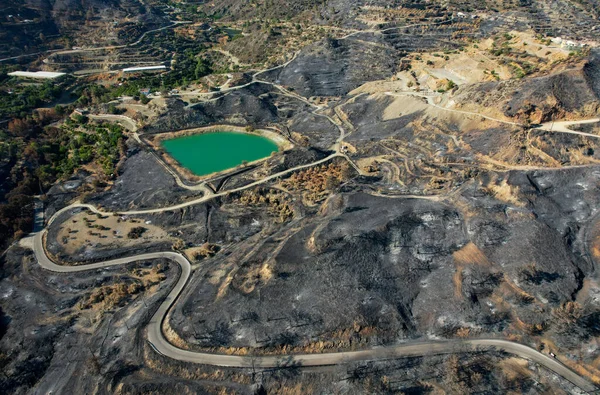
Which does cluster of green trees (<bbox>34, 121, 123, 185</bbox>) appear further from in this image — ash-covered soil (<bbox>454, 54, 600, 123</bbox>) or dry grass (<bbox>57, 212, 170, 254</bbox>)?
ash-covered soil (<bbox>454, 54, 600, 123</bbox>)

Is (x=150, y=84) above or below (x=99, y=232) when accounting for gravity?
above

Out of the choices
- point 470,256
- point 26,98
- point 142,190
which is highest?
point 26,98

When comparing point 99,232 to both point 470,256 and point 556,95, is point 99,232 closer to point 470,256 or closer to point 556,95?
point 470,256

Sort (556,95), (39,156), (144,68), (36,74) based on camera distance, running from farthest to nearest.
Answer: (144,68), (36,74), (39,156), (556,95)

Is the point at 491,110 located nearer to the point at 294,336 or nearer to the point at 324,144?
the point at 324,144

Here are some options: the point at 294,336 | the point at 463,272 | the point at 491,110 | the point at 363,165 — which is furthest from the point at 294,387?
the point at 491,110

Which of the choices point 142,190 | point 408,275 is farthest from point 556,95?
point 142,190

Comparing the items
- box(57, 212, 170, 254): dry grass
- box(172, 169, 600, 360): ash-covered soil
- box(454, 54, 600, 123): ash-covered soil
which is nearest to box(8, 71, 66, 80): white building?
box(57, 212, 170, 254): dry grass

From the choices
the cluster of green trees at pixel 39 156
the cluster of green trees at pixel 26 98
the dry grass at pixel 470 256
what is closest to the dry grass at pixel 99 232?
the cluster of green trees at pixel 39 156
